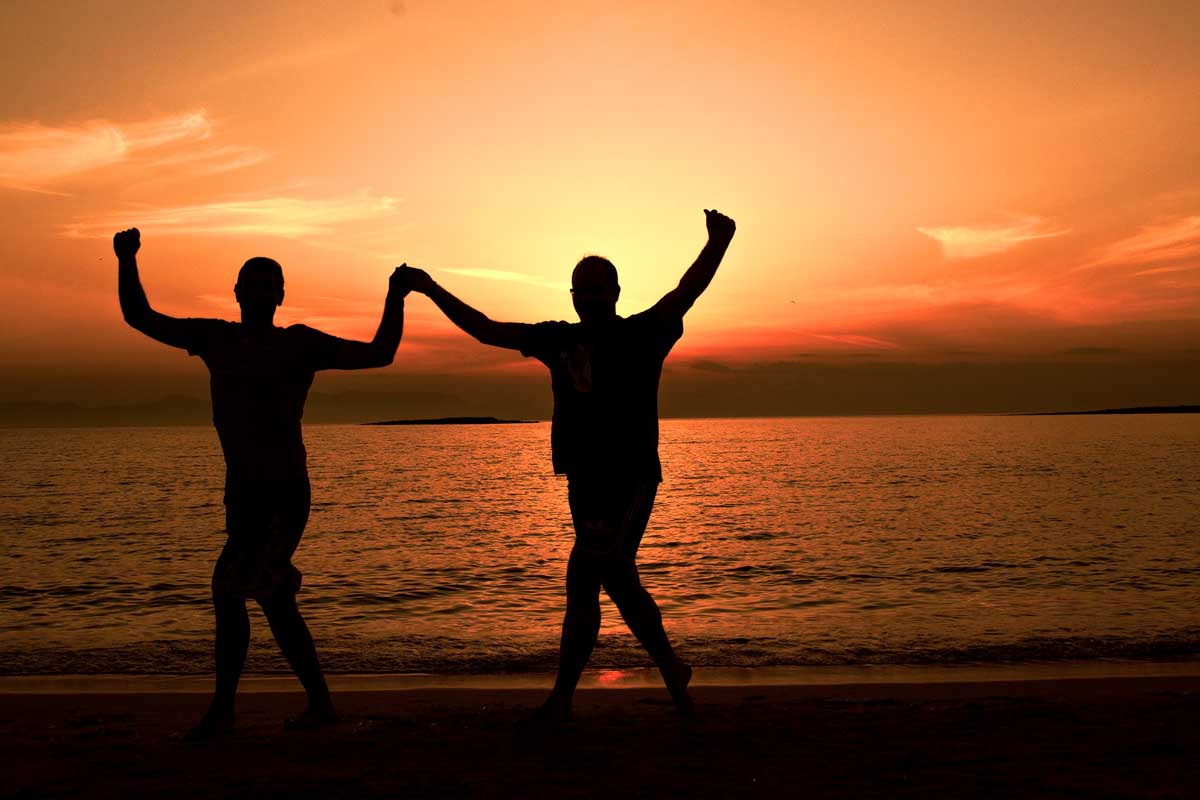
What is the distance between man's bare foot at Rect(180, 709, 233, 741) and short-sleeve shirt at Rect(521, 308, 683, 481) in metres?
2.03

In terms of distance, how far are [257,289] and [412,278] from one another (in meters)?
0.71

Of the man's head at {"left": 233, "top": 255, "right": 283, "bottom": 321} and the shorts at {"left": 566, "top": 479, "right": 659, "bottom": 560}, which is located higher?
the man's head at {"left": 233, "top": 255, "right": 283, "bottom": 321}

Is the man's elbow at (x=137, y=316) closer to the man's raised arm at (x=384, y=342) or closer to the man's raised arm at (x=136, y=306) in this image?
the man's raised arm at (x=136, y=306)

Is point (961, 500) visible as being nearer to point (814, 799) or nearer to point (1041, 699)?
point (1041, 699)

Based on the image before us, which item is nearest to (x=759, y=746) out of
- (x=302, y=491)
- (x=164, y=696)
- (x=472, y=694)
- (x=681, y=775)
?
(x=681, y=775)

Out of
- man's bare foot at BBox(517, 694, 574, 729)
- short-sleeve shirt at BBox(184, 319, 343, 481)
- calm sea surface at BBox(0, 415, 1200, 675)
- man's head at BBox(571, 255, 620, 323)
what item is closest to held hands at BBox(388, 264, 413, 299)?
short-sleeve shirt at BBox(184, 319, 343, 481)

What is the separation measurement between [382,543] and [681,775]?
18620mm

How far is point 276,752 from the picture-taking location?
13.6ft

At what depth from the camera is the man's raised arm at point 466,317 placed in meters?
4.25

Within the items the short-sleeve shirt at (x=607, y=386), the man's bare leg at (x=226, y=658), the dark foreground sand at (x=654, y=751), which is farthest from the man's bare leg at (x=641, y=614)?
the man's bare leg at (x=226, y=658)

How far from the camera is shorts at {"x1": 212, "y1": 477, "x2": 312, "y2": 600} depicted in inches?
162

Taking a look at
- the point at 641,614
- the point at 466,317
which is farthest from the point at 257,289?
the point at 641,614

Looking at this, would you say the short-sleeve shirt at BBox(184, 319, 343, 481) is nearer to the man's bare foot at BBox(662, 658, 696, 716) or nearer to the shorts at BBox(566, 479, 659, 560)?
the shorts at BBox(566, 479, 659, 560)

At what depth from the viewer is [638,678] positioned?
7.31 metres
